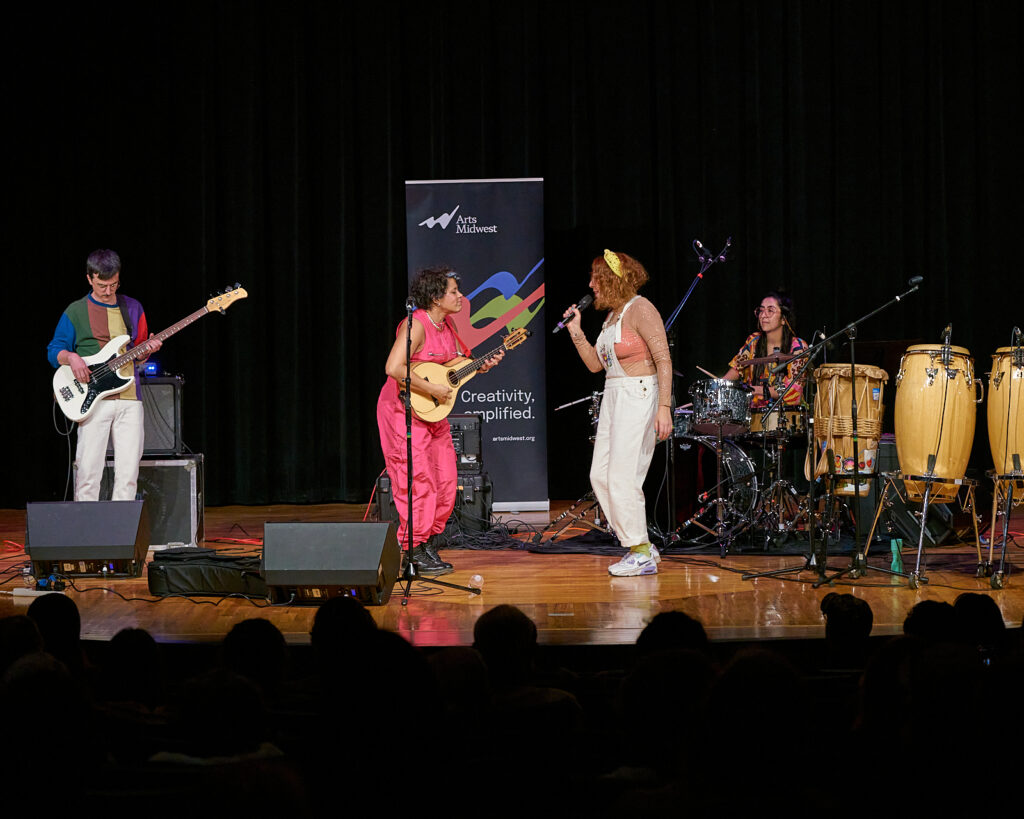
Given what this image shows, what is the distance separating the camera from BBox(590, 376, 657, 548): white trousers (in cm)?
582

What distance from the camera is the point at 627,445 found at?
583 centimetres

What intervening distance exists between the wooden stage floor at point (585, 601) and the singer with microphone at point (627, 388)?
18.4 inches

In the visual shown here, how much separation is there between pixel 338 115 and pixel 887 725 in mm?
8808

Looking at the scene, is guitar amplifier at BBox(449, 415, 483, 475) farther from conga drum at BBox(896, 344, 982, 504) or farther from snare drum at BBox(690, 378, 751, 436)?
conga drum at BBox(896, 344, 982, 504)

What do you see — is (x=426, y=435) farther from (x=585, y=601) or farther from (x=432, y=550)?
(x=585, y=601)

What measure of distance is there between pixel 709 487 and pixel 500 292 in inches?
105

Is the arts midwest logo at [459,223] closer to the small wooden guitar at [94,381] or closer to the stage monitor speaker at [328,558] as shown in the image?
the small wooden guitar at [94,381]

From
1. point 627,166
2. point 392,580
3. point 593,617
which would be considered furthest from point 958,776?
point 627,166

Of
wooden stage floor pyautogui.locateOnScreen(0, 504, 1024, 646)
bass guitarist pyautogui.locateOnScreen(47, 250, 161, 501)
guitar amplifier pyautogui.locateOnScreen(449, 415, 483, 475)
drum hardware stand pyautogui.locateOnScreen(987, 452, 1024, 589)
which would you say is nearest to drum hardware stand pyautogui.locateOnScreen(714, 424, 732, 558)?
wooden stage floor pyautogui.locateOnScreen(0, 504, 1024, 646)

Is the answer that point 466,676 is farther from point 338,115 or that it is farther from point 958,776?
point 338,115

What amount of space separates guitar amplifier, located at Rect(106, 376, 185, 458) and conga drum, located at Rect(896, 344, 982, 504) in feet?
15.6

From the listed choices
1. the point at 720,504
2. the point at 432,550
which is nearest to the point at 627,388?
the point at 432,550

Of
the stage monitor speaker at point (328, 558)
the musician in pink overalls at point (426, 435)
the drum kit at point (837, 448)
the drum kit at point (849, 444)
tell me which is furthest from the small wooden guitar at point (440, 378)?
the drum kit at point (849, 444)

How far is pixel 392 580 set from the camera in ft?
16.9
